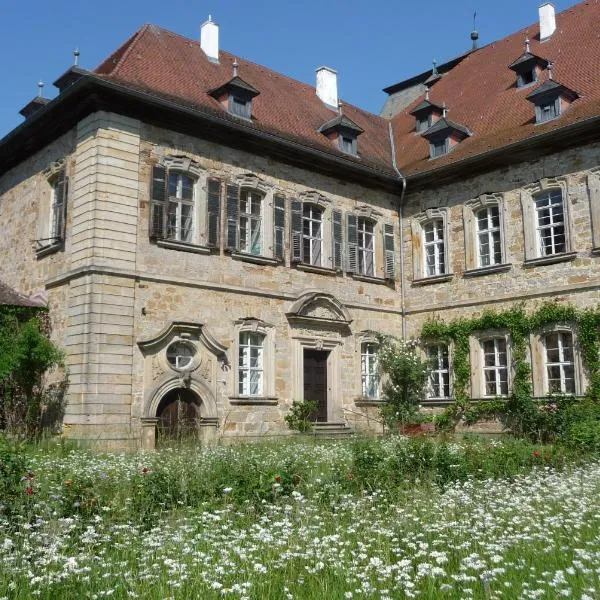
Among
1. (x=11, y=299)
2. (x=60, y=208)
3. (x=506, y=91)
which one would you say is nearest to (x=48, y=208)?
(x=60, y=208)

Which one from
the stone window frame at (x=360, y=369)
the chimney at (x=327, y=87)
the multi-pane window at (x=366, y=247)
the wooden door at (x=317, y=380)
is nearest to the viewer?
the wooden door at (x=317, y=380)

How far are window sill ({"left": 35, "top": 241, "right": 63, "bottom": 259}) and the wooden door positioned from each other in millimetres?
6299

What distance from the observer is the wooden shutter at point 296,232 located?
18094mm

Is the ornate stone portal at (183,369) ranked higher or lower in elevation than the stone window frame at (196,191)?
lower

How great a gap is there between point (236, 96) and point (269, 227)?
11.3 feet

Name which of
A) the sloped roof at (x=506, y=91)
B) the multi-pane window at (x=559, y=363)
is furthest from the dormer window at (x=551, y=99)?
the multi-pane window at (x=559, y=363)

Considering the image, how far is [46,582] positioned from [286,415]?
1263 centimetres

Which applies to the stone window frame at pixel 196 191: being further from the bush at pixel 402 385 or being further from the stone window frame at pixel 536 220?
the stone window frame at pixel 536 220

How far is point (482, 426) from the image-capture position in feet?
59.1

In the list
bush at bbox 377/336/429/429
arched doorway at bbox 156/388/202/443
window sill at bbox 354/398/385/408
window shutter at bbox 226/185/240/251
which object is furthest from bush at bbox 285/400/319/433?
window shutter at bbox 226/185/240/251

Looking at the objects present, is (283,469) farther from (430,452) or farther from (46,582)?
(46,582)

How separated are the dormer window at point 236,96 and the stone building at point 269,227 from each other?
0.17 feet

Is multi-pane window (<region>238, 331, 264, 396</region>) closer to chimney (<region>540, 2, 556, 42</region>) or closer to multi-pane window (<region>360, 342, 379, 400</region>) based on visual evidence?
multi-pane window (<region>360, 342, 379, 400</region>)

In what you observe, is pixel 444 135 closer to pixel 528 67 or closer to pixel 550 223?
pixel 528 67
